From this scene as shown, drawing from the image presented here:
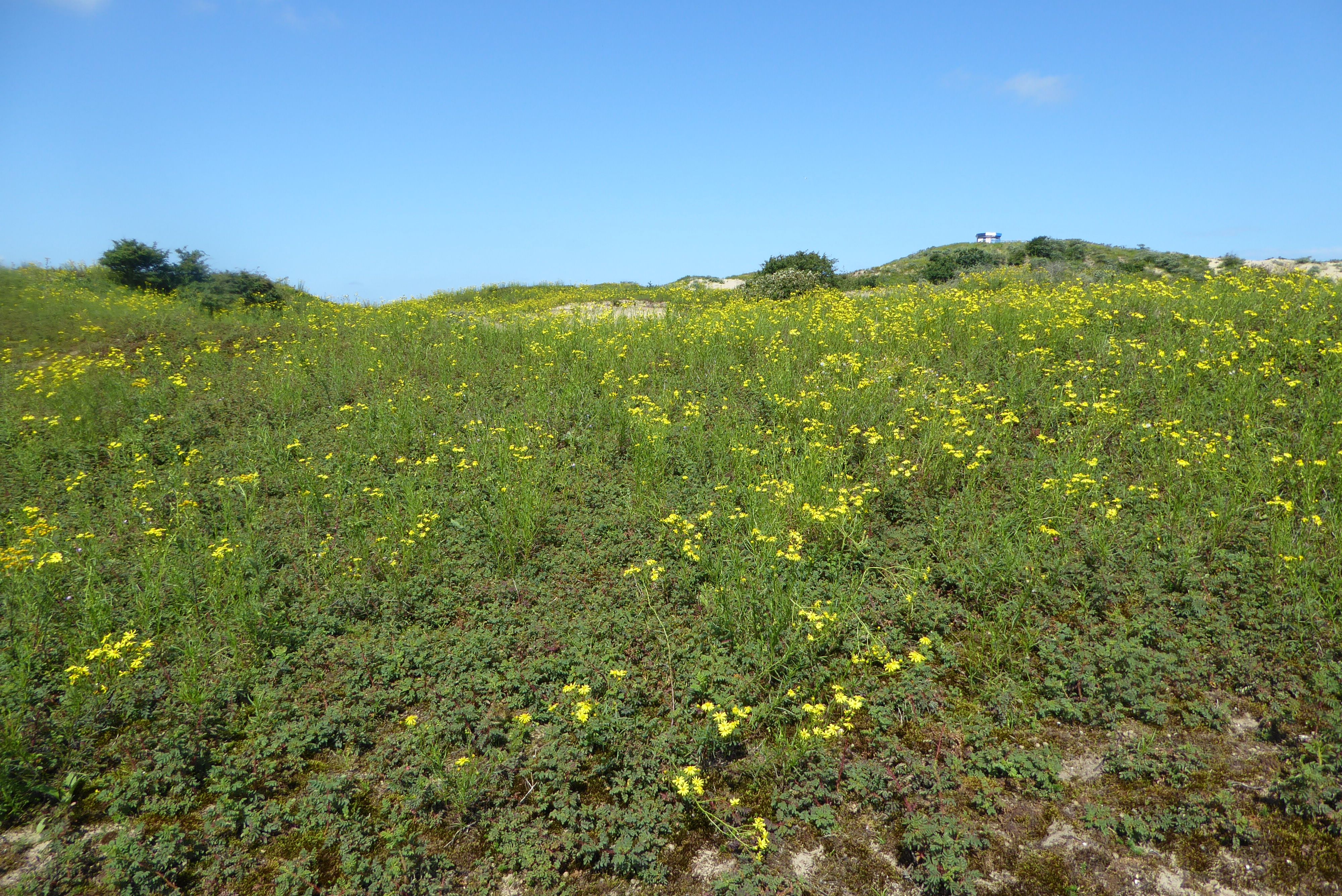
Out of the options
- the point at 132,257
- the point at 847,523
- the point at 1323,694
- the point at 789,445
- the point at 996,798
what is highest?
the point at 132,257

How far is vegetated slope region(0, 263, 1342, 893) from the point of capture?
3.65 metres

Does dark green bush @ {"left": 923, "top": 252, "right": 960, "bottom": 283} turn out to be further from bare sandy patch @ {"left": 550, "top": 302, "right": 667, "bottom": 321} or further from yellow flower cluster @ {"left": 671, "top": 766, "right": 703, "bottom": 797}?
yellow flower cluster @ {"left": 671, "top": 766, "right": 703, "bottom": 797}

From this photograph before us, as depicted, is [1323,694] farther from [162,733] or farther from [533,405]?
[533,405]

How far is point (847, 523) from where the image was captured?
6258 mm

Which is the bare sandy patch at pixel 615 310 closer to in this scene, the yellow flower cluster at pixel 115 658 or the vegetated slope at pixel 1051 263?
the vegetated slope at pixel 1051 263

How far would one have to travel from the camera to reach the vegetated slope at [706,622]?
365cm

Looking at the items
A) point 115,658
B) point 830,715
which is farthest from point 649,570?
point 115,658

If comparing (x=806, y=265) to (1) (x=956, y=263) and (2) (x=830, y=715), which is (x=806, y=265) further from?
(2) (x=830, y=715)

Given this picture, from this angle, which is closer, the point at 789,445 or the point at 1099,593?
the point at 1099,593

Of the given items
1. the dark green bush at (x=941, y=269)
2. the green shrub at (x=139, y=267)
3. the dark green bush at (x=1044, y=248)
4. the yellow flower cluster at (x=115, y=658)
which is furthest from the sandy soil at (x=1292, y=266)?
the green shrub at (x=139, y=267)

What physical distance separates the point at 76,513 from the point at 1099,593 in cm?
1000

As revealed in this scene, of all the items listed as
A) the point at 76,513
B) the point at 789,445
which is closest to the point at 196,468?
the point at 76,513

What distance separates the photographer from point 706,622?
5.27 m

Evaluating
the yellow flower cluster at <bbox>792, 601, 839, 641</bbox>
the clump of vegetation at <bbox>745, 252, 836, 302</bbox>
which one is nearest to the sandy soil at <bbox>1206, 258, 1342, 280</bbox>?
the clump of vegetation at <bbox>745, 252, 836, 302</bbox>
